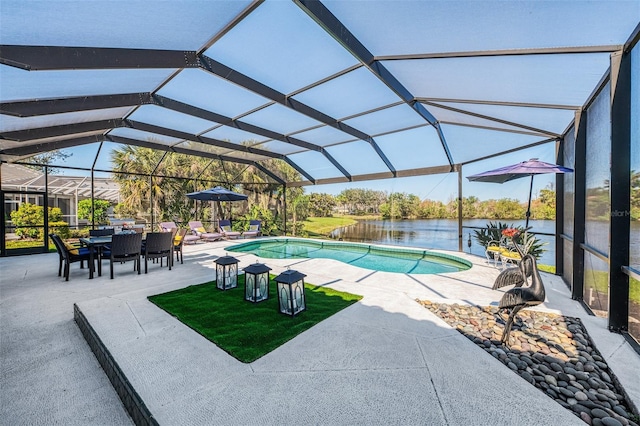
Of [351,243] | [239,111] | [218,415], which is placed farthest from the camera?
[351,243]

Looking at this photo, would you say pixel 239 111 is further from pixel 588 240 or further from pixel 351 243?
pixel 351 243

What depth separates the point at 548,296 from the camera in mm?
4586

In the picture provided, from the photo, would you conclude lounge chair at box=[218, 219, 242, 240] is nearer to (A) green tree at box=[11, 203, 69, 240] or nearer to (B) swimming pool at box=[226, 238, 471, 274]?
(B) swimming pool at box=[226, 238, 471, 274]

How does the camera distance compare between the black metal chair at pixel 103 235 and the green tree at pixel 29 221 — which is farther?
the green tree at pixel 29 221

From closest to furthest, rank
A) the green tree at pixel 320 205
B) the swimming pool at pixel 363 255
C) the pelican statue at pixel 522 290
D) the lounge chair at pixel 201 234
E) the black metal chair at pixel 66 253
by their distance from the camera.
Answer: the pelican statue at pixel 522 290
the black metal chair at pixel 66 253
the swimming pool at pixel 363 255
the lounge chair at pixel 201 234
the green tree at pixel 320 205

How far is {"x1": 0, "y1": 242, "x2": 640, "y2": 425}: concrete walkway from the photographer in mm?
2002

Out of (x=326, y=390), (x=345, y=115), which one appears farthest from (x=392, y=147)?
(x=326, y=390)

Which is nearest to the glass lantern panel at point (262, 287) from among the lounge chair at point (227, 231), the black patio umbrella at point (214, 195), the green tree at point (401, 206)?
the black patio umbrella at point (214, 195)

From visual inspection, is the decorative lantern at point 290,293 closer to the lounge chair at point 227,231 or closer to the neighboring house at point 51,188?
the lounge chair at point 227,231

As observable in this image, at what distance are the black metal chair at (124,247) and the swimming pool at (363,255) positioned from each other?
4467 millimetres

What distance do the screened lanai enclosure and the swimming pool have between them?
11.0 feet

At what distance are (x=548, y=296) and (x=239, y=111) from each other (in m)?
7.50

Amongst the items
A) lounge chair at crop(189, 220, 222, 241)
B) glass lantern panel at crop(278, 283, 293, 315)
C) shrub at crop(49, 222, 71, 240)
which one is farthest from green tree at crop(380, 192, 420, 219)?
shrub at crop(49, 222, 71, 240)

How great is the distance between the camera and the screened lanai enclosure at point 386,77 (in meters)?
2.80
